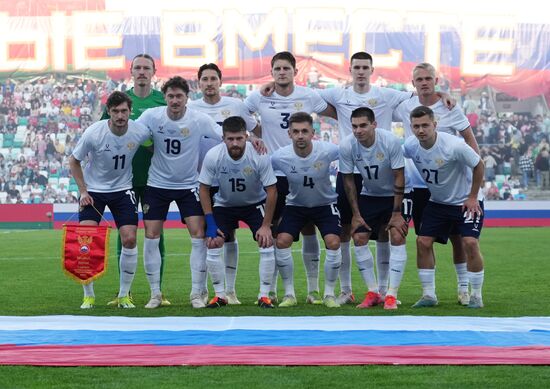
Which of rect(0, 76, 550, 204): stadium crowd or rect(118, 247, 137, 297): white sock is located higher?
rect(0, 76, 550, 204): stadium crowd

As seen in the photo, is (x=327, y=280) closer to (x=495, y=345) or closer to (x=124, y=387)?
(x=495, y=345)

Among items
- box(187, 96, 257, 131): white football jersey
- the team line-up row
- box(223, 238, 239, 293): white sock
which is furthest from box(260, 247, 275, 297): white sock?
box(187, 96, 257, 131): white football jersey

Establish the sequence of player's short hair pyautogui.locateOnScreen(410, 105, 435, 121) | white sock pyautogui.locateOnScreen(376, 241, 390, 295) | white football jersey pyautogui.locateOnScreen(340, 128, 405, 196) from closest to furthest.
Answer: player's short hair pyautogui.locateOnScreen(410, 105, 435, 121), white football jersey pyautogui.locateOnScreen(340, 128, 405, 196), white sock pyautogui.locateOnScreen(376, 241, 390, 295)

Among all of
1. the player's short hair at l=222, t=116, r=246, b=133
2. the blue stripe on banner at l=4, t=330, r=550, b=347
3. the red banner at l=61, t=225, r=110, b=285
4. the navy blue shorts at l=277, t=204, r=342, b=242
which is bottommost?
the blue stripe on banner at l=4, t=330, r=550, b=347

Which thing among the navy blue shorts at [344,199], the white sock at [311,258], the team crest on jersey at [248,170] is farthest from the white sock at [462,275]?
the team crest on jersey at [248,170]

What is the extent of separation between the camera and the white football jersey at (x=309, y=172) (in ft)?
28.3

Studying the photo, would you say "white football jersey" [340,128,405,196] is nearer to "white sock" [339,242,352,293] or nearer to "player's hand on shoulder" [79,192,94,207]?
"white sock" [339,242,352,293]

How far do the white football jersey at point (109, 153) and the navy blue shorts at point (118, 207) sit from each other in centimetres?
4

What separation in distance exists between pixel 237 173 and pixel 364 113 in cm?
119

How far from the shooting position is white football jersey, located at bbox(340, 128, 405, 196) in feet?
27.9

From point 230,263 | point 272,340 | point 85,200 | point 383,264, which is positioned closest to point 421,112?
point 383,264

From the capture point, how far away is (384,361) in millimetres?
5414

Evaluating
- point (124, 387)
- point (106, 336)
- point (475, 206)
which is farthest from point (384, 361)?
point (475, 206)

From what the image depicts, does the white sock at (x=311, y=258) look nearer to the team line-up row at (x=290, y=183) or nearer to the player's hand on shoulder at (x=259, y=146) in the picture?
the team line-up row at (x=290, y=183)
